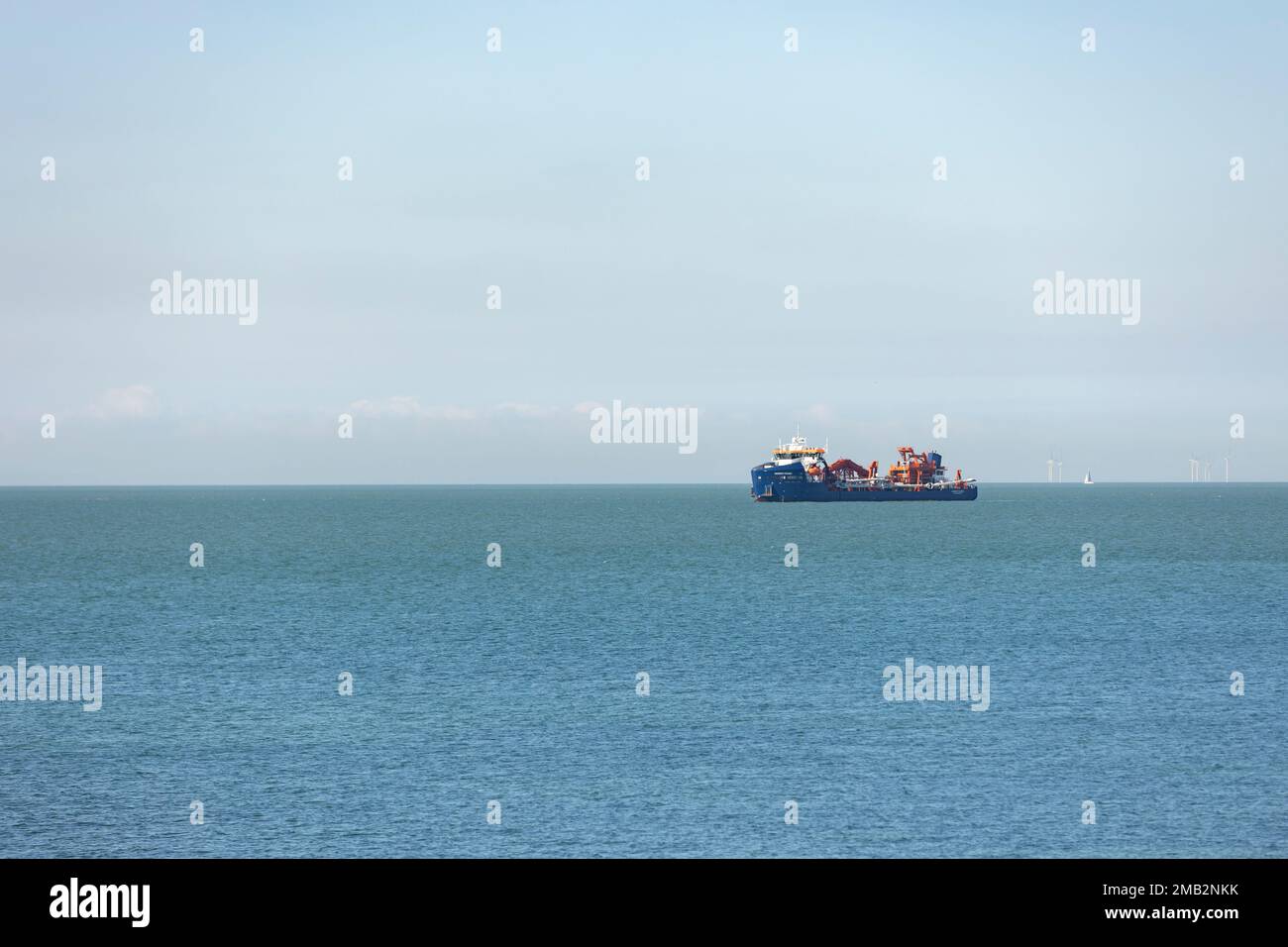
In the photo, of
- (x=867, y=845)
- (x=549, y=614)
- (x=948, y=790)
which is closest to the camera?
(x=867, y=845)

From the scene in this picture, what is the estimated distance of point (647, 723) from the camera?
5044 centimetres

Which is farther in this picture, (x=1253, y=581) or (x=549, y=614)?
(x=1253, y=581)

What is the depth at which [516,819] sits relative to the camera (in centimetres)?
3722

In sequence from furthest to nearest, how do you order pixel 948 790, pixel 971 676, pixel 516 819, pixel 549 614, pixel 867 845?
pixel 549 614 < pixel 971 676 < pixel 948 790 < pixel 516 819 < pixel 867 845

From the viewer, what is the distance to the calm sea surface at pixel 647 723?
36438 mm

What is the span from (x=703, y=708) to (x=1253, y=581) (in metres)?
81.6

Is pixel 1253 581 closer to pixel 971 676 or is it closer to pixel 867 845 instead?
pixel 971 676

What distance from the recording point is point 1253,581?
11481cm

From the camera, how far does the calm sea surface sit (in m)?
36.4

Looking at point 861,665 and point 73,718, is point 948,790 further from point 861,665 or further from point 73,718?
point 73,718
